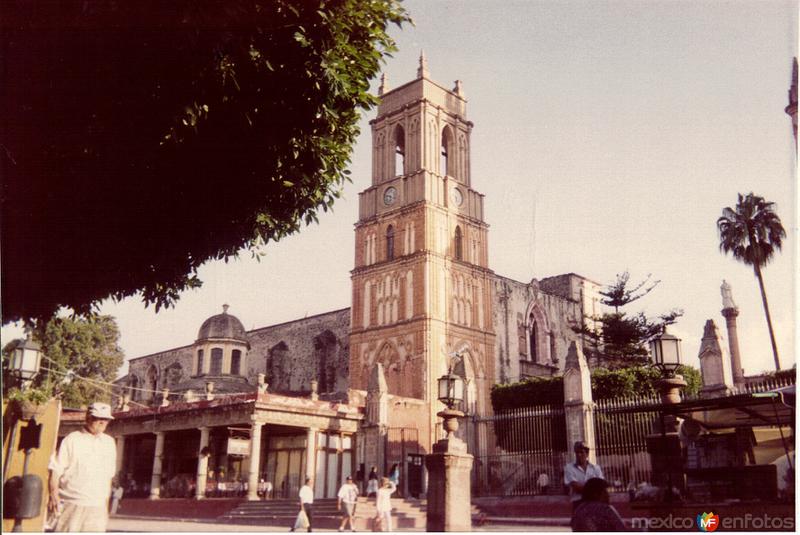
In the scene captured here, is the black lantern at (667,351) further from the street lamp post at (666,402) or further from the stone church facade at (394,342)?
the stone church facade at (394,342)

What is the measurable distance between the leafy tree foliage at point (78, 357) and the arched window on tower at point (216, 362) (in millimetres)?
25556

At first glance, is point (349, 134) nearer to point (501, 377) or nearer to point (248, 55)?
point (248, 55)

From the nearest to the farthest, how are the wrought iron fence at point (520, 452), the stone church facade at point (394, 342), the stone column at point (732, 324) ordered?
the stone column at point (732, 324) → the wrought iron fence at point (520, 452) → the stone church facade at point (394, 342)

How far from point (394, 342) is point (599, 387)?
9.19m

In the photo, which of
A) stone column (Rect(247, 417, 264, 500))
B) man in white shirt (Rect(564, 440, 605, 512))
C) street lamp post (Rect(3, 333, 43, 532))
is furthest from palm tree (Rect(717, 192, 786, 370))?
stone column (Rect(247, 417, 264, 500))

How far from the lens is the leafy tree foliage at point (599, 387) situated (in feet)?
87.9

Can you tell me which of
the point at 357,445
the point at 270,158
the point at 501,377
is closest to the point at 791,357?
the point at 270,158

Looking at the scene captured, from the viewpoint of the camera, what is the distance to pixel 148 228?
28.5ft

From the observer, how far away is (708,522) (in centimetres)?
859

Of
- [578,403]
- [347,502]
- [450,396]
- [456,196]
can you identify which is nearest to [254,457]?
[347,502]

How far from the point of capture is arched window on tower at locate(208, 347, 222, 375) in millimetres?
34344

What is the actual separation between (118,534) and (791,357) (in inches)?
343

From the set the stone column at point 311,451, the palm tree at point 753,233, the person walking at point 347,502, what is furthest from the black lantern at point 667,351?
the stone column at point 311,451

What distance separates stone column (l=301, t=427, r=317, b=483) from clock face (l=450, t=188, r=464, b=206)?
1395cm
